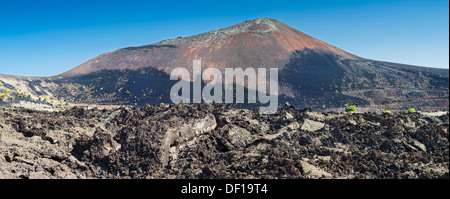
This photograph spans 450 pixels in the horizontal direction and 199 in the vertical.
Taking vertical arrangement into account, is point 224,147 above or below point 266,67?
below

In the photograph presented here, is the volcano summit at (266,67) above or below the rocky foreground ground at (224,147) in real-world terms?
above

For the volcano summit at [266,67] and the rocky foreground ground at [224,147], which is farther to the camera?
the volcano summit at [266,67]

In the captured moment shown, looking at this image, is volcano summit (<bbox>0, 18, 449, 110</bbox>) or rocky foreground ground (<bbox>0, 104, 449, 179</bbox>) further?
volcano summit (<bbox>0, 18, 449, 110</bbox>)

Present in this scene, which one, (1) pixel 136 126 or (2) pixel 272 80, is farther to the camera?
(2) pixel 272 80

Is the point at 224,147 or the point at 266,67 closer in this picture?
the point at 224,147

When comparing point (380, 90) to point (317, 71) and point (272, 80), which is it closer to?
point (317, 71)

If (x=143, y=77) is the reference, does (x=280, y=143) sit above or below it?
below

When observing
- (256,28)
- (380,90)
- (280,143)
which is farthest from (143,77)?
(280,143)
